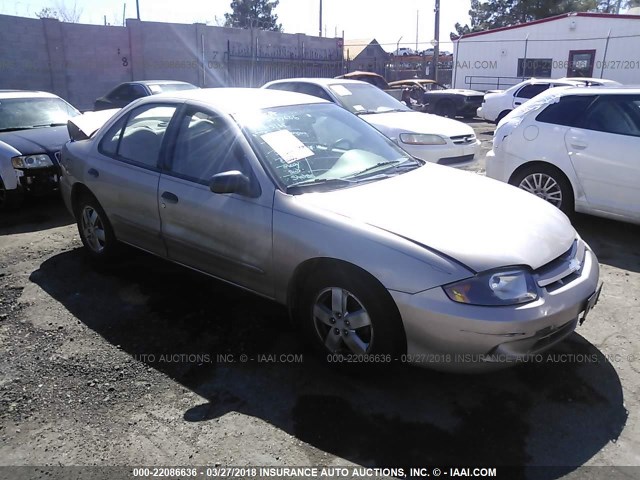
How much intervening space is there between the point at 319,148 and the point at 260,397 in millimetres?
1717

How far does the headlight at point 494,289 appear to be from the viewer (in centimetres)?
263

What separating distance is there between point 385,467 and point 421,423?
387mm

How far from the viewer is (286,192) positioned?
3254 millimetres

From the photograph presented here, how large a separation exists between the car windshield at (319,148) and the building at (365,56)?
28072mm

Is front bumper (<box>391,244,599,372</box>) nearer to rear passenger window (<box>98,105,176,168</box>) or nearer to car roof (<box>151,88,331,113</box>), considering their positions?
car roof (<box>151,88,331,113</box>)

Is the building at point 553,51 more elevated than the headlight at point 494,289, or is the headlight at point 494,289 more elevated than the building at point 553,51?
the building at point 553,51

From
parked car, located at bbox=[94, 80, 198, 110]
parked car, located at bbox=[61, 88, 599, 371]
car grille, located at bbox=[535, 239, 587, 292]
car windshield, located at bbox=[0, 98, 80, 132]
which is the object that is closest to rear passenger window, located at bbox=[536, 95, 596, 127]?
parked car, located at bbox=[61, 88, 599, 371]

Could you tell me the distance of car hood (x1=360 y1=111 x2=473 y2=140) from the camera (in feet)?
24.7

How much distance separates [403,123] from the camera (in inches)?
305

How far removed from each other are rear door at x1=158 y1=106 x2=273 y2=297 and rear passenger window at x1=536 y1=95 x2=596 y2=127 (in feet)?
12.8

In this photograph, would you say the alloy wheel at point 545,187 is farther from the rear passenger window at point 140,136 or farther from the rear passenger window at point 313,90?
the rear passenger window at point 140,136

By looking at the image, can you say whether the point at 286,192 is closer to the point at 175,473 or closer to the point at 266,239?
the point at 266,239

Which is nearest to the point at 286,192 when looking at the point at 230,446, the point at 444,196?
the point at 444,196

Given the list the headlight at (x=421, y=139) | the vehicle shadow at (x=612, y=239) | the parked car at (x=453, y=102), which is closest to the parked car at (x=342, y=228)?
the vehicle shadow at (x=612, y=239)
